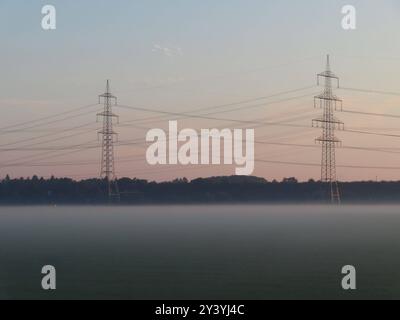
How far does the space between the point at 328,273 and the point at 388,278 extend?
3463 millimetres

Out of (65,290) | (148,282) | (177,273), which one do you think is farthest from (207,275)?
(65,290)

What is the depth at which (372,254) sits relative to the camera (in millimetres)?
47969

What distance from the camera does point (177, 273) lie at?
35750 millimetres
